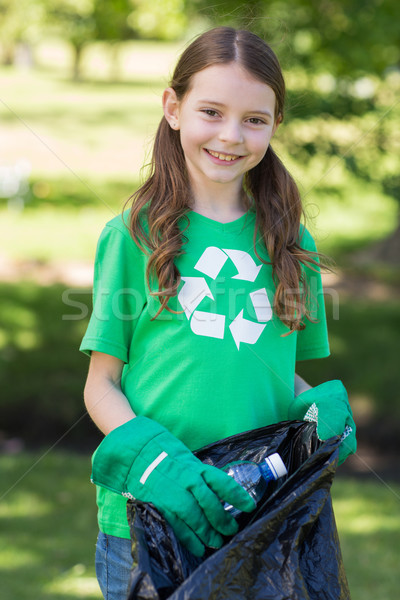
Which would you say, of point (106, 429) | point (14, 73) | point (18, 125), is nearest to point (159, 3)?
point (106, 429)

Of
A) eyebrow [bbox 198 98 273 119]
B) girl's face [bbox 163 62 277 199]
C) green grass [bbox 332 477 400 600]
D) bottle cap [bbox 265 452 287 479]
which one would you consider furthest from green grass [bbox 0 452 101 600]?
eyebrow [bbox 198 98 273 119]

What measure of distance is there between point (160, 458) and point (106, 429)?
0.22 m

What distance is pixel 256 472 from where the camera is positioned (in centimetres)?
144

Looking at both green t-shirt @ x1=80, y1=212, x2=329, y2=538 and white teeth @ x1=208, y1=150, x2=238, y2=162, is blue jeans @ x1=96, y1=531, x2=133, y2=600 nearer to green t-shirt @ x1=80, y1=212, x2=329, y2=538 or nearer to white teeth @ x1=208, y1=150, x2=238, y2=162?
green t-shirt @ x1=80, y1=212, x2=329, y2=538

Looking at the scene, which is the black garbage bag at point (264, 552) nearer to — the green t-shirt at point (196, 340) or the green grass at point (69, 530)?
the green t-shirt at point (196, 340)

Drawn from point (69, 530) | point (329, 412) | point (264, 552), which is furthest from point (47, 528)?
point (264, 552)

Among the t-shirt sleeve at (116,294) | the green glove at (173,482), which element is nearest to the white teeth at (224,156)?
the t-shirt sleeve at (116,294)

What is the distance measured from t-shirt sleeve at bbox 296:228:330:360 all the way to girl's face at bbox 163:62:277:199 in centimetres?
27

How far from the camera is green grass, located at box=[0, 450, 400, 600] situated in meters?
3.36

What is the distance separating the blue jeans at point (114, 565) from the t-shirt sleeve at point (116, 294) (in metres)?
0.38

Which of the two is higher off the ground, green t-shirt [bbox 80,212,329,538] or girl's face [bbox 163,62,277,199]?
girl's face [bbox 163,62,277,199]

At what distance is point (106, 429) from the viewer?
1515 mm

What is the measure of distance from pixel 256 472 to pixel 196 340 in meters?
0.29

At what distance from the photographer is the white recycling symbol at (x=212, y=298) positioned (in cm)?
154
